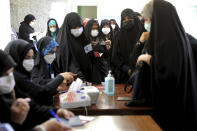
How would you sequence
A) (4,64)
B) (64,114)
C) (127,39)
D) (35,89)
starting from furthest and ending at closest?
(127,39), (35,89), (64,114), (4,64)

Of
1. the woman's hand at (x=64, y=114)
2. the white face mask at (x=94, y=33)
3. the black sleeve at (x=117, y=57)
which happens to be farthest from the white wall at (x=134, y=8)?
the woman's hand at (x=64, y=114)

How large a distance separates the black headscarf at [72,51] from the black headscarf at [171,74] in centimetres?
134

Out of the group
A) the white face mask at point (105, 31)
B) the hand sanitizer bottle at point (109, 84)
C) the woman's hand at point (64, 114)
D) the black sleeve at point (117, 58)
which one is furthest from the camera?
the white face mask at point (105, 31)

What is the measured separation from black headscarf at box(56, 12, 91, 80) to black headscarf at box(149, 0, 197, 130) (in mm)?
1340

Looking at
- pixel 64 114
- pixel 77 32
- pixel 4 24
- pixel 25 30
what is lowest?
pixel 64 114

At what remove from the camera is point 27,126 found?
1.42 meters

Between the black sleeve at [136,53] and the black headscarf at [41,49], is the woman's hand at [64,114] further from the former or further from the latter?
the black sleeve at [136,53]

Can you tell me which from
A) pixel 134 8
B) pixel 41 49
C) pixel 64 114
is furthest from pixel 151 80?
pixel 134 8

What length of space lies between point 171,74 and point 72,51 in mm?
1575

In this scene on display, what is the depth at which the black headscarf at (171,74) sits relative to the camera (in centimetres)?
170

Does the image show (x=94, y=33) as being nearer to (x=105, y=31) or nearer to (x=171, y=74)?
(x=105, y=31)

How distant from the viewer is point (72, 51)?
9.48 feet

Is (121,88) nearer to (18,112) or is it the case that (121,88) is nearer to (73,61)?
(73,61)

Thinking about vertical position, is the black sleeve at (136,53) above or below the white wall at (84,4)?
below
